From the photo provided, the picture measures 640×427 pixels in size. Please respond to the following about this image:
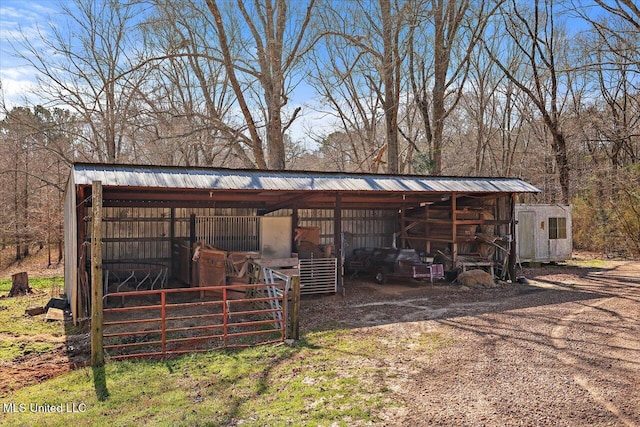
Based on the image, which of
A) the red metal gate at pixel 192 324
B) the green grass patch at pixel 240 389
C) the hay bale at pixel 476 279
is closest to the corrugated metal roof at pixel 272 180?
the red metal gate at pixel 192 324

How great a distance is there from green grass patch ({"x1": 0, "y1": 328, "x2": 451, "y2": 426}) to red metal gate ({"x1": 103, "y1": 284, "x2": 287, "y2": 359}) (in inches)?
17.0

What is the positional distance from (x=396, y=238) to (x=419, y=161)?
25.7ft

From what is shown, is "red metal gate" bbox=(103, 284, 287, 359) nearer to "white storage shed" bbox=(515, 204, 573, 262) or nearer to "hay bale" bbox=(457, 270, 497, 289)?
"hay bale" bbox=(457, 270, 497, 289)

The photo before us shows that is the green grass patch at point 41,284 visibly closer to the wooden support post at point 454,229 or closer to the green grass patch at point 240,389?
the green grass patch at point 240,389

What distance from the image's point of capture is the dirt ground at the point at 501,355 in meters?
4.46

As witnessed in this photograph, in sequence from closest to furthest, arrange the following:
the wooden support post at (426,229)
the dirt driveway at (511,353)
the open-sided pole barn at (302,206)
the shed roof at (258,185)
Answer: the dirt driveway at (511,353) → the shed roof at (258,185) → the open-sided pole barn at (302,206) → the wooden support post at (426,229)

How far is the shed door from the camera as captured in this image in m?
16.4

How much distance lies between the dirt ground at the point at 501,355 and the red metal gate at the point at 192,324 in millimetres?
706

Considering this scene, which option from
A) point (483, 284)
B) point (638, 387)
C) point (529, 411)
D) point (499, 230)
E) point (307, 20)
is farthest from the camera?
point (307, 20)

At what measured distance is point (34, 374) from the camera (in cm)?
589

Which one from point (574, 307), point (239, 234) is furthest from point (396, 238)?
point (574, 307)

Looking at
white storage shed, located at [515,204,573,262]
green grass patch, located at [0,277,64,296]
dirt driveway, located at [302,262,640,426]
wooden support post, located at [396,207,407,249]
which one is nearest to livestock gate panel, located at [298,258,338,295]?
dirt driveway, located at [302,262,640,426]

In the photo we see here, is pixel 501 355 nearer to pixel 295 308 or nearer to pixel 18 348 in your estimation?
pixel 295 308

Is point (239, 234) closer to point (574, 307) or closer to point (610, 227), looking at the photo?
point (574, 307)
